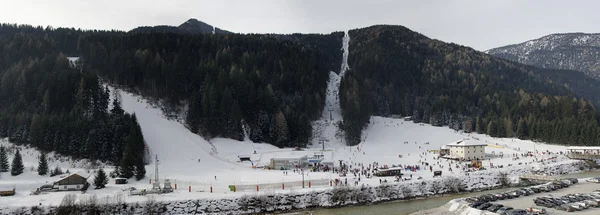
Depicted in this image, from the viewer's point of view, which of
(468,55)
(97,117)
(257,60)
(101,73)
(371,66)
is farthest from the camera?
(468,55)

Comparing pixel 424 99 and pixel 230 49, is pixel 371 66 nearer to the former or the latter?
pixel 424 99

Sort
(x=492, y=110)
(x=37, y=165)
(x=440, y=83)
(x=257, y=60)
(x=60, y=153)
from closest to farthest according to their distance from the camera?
1. (x=37, y=165)
2. (x=60, y=153)
3. (x=492, y=110)
4. (x=257, y=60)
5. (x=440, y=83)

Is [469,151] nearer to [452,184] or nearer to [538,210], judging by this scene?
[452,184]

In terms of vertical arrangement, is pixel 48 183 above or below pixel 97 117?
below

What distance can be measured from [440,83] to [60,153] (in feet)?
298

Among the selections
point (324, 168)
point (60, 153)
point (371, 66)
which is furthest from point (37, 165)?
point (371, 66)

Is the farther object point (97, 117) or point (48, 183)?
point (97, 117)

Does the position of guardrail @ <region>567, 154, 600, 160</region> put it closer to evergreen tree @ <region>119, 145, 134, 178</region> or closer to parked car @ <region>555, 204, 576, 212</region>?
parked car @ <region>555, 204, 576, 212</region>

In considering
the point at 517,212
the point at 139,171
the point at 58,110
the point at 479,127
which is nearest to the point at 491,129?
the point at 479,127

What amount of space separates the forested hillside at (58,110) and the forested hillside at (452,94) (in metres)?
38.7

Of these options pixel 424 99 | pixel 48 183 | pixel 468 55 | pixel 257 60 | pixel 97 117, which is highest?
pixel 468 55

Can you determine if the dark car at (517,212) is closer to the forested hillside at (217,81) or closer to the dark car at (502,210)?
the dark car at (502,210)

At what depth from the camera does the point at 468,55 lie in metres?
133

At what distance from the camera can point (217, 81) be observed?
74250 millimetres
